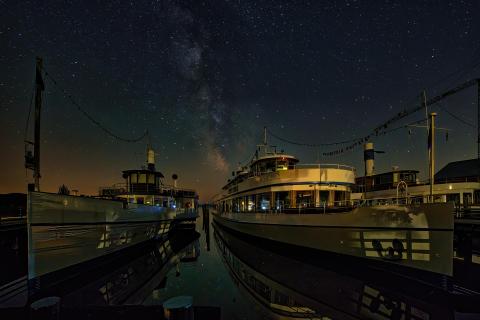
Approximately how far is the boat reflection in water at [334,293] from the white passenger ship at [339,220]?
39.7 inches

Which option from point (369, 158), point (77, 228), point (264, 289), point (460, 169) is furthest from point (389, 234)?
point (460, 169)

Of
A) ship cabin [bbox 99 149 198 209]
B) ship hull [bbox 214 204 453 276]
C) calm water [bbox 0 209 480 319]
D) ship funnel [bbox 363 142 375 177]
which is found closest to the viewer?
calm water [bbox 0 209 480 319]

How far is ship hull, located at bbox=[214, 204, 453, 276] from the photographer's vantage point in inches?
369

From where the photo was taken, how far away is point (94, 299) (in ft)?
28.4

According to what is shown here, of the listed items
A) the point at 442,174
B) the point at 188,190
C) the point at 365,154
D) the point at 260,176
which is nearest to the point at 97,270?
the point at 260,176

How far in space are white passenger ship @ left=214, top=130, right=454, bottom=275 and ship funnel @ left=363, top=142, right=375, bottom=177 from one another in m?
24.1

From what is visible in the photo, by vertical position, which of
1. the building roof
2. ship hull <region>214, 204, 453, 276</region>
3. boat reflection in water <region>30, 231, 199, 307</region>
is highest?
the building roof

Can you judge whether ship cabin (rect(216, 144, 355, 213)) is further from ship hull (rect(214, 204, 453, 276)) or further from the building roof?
the building roof

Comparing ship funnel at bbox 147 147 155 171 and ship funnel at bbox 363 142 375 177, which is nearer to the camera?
ship funnel at bbox 147 147 155 171

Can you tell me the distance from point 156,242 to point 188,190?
44.9 feet

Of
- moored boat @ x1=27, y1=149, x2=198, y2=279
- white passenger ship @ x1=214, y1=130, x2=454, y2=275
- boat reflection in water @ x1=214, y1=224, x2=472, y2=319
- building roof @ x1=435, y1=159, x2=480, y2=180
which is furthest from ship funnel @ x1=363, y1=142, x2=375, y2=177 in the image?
moored boat @ x1=27, y1=149, x2=198, y2=279

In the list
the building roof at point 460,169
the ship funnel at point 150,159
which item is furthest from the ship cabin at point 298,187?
the building roof at point 460,169

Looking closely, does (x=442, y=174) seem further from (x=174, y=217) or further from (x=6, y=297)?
(x=6, y=297)

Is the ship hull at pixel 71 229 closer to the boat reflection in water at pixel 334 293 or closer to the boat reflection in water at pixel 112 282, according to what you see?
the boat reflection in water at pixel 112 282
